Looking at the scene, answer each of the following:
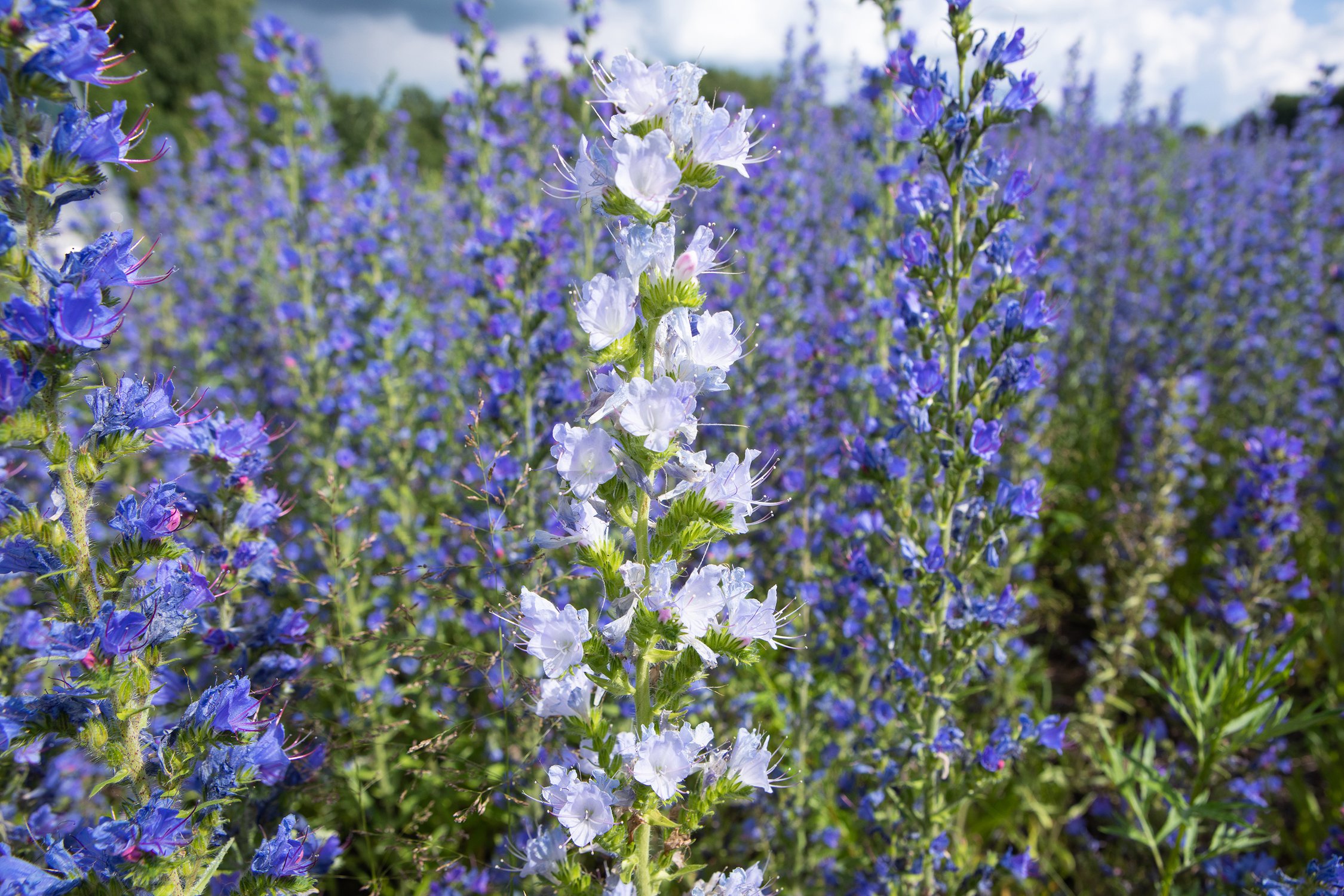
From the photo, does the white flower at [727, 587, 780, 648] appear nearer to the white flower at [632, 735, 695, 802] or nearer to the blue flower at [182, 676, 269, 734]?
the white flower at [632, 735, 695, 802]

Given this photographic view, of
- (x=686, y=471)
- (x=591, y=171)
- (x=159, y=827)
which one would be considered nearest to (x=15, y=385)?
(x=159, y=827)

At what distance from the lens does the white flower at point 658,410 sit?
1507mm

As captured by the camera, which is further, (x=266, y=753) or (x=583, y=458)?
(x=266, y=753)

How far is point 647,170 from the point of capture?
1.55m

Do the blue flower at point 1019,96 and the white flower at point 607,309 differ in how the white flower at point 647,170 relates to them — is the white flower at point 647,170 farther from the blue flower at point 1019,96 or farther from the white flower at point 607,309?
the blue flower at point 1019,96

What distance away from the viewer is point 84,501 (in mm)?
1543

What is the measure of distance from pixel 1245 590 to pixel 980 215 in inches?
122

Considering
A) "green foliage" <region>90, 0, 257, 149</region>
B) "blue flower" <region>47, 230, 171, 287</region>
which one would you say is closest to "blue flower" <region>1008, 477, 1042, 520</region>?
"blue flower" <region>47, 230, 171, 287</region>

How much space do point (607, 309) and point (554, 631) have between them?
688mm

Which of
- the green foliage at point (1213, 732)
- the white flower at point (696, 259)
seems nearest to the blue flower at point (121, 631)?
the white flower at point (696, 259)

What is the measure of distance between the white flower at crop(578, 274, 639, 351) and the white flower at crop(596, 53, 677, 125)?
348 millimetres

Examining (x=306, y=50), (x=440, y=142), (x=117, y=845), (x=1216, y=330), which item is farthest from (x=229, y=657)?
(x=440, y=142)

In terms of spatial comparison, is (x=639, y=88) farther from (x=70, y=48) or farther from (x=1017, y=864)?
(x=1017, y=864)

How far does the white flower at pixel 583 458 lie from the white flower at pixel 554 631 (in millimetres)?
243
